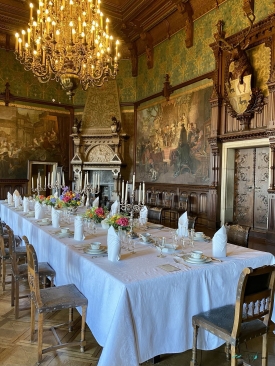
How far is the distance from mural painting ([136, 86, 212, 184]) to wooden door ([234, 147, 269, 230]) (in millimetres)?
1000

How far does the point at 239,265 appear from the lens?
2.88 m

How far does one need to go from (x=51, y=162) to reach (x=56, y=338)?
34.3ft

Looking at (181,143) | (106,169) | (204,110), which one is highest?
(204,110)

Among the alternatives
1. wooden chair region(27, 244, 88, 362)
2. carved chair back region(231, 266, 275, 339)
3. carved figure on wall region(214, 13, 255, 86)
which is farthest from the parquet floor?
carved figure on wall region(214, 13, 255, 86)

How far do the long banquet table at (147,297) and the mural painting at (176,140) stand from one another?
614 centimetres

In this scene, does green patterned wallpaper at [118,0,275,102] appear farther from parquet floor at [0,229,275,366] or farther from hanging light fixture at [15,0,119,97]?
parquet floor at [0,229,275,366]

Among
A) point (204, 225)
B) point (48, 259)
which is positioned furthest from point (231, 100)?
point (48, 259)

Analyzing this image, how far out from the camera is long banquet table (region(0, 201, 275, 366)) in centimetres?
218

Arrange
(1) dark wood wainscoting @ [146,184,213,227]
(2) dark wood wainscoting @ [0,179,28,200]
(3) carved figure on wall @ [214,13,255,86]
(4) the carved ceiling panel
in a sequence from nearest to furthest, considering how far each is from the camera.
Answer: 1. (3) carved figure on wall @ [214,13,255,86]
2. (1) dark wood wainscoting @ [146,184,213,227]
3. (4) the carved ceiling panel
4. (2) dark wood wainscoting @ [0,179,28,200]

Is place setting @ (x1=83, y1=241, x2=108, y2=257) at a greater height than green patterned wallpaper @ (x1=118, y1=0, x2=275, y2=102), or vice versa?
green patterned wallpaper @ (x1=118, y1=0, x2=275, y2=102)

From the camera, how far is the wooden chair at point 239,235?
12.4 feet

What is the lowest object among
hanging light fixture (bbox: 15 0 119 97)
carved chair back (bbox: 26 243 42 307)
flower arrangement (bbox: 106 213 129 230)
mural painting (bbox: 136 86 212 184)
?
carved chair back (bbox: 26 243 42 307)

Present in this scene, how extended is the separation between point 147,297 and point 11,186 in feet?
35.9

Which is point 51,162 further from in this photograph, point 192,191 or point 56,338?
point 56,338
